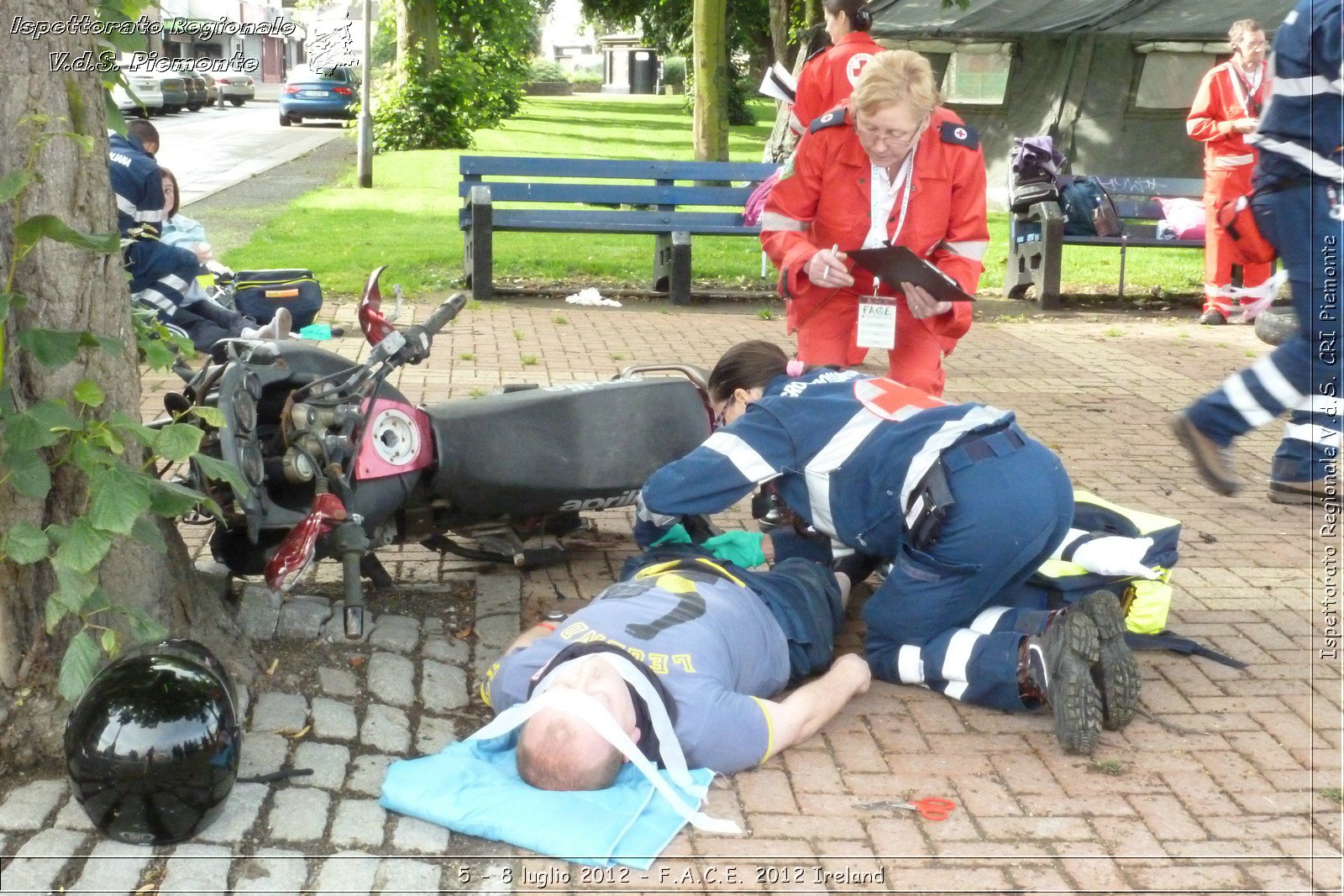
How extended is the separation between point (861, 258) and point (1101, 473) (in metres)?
2.35

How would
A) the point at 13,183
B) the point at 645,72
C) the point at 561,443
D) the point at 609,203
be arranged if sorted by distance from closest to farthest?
the point at 13,183, the point at 561,443, the point at 609,203, the point at 645,72

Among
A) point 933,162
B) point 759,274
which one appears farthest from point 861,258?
point 759,274

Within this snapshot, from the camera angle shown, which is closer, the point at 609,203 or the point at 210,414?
the point at 210,414

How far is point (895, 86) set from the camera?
492 centimetres

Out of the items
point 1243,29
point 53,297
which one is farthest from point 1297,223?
point 1243,29

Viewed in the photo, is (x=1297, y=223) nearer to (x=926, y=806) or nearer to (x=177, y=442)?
(x=926, y=806)

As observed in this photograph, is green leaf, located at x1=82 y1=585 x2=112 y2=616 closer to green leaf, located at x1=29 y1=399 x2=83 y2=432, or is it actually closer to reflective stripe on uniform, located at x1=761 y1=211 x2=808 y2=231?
green leaf, located at x1=29 y1=399 x2=83 y2=432

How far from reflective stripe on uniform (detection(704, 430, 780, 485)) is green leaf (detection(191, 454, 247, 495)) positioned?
133 centimetres

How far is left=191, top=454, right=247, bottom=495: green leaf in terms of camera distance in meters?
3.50

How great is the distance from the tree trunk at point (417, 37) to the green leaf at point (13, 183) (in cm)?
2714

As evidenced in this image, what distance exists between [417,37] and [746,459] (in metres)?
29.0

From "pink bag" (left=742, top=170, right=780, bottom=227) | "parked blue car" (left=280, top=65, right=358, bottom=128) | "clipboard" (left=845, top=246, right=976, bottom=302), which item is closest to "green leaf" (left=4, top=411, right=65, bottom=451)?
"clipboard" (left=845, top=246, right=976, bottom=302)

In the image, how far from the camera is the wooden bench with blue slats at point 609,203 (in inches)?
449

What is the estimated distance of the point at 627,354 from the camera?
9039 mm
